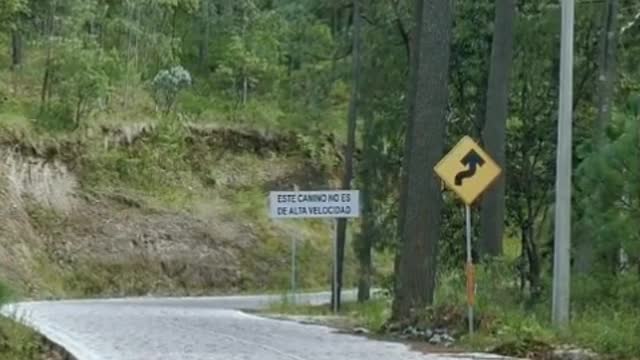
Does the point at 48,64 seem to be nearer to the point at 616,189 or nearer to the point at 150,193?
the point at 150,193

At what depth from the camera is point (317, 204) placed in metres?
32.0

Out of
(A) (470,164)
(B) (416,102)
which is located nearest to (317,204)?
(B) (416,102)

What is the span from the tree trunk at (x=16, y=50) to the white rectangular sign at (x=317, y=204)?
814 inches

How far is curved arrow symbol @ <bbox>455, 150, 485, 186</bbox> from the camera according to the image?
702 inches

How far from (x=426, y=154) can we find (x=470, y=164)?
250cm

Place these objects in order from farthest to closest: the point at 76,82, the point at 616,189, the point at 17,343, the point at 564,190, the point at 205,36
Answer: the point at 205,36 < the point at 76,82 < the point at 564,190 < the point at 616,189 < the point at 17,343

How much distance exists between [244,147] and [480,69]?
22924 mm

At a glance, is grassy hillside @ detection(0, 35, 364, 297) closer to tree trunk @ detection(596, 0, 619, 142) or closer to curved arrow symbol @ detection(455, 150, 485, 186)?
tree trunk @ detection(596, 0, 619, 142)

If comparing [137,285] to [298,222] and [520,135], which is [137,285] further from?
[520,135]

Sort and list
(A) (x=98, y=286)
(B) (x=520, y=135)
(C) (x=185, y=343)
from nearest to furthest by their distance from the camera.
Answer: (C) (x=185, y=343) < (B) (x=520, y=135) < (A) (x=98, y=286)

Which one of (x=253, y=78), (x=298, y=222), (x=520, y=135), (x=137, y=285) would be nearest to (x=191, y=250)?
(x=137, y=285)

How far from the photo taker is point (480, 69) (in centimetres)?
3180

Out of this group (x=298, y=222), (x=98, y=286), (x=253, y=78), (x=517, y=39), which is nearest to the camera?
(x=517, y=39)

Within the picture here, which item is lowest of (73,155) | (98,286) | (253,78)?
(98,286)
